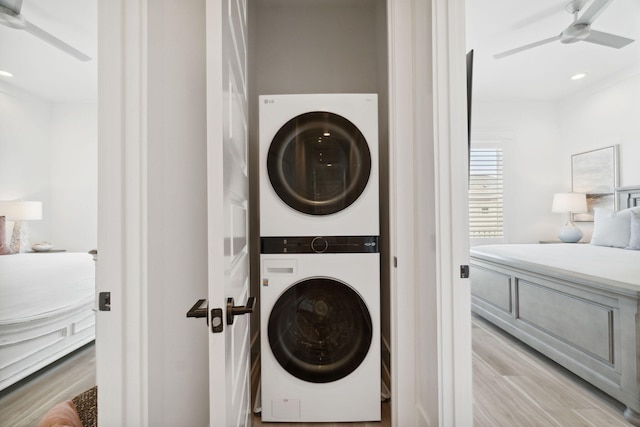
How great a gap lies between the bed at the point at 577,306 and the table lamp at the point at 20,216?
9.42ft

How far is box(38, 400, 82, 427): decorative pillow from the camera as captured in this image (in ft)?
3.05

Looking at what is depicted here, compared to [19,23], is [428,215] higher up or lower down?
lower down

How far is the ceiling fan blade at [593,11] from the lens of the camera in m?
2.02

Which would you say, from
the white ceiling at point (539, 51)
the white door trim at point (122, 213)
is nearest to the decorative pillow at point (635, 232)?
the white ceiling at point (539, 51)

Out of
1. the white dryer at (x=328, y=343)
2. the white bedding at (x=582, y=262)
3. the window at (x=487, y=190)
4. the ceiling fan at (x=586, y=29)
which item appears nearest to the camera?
the white dryer at (x=328, y=343)

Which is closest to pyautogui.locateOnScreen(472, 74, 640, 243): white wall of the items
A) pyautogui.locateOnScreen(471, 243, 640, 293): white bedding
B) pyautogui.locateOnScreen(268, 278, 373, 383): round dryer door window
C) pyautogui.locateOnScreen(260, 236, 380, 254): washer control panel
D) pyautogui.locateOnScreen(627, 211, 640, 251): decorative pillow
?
pyautogui.locateOnScreen(471, 243, 640, 293): white bedding

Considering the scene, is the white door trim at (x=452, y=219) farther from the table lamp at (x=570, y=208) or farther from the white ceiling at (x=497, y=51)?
the table lamp at (x=570, y=208)

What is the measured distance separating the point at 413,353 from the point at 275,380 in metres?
0.74

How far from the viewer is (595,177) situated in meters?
3.98

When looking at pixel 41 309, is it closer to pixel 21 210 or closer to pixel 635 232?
pixel 21 210

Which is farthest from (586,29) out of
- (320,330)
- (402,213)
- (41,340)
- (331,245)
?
(41,340)

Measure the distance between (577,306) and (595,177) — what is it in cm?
296

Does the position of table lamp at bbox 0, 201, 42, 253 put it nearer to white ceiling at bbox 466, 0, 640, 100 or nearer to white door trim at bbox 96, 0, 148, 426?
white door trim at bbox 96, 0, 148, 426

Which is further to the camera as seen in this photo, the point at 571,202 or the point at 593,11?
the point at 571,202
